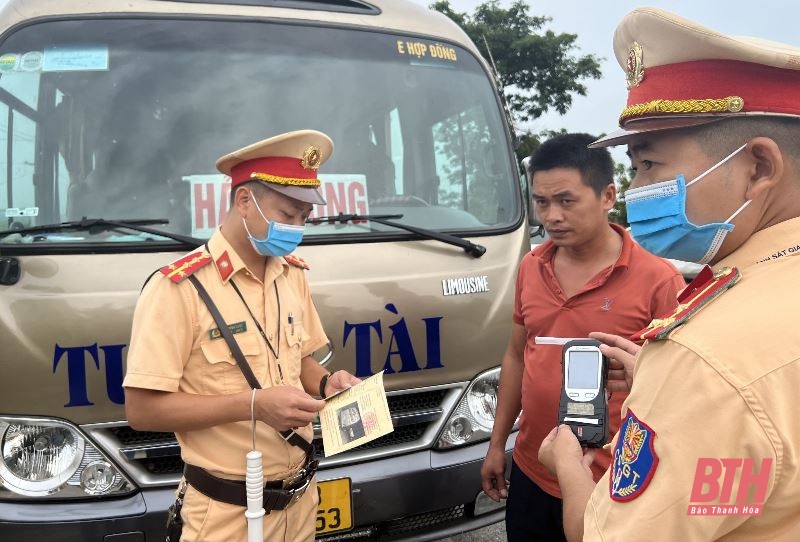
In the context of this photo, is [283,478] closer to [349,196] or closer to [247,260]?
[247,260]

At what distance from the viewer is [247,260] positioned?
1890 millimetres

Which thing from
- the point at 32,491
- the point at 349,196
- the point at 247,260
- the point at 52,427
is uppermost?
the point at 349,196

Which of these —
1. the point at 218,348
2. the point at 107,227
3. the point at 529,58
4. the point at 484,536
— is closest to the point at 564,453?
the point at 218,348

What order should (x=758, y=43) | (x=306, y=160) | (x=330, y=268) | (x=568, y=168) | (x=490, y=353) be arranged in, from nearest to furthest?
(x=758, y=43) → (x=306, y=160) → (x=568, y=168) → (x=330, y=268) → (x=490, y=353)

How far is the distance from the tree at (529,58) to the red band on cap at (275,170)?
2121 centimetres

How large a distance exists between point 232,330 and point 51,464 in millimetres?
889

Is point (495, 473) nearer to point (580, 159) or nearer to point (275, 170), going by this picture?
point (580, 159)

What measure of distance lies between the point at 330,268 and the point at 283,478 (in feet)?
2.80

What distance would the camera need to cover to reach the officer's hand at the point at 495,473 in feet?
7.40

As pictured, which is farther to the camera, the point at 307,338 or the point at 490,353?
the point at 490,353

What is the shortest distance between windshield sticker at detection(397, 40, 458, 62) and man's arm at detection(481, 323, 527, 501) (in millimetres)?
1442

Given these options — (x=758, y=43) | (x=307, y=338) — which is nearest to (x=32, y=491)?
(x=307, y=338)

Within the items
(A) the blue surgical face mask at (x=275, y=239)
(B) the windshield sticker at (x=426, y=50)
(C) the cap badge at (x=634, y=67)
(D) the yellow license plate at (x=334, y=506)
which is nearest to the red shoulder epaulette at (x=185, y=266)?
(A) the blue surgical face mask at (x=275, y=239)

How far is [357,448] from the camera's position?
7.83 ft
